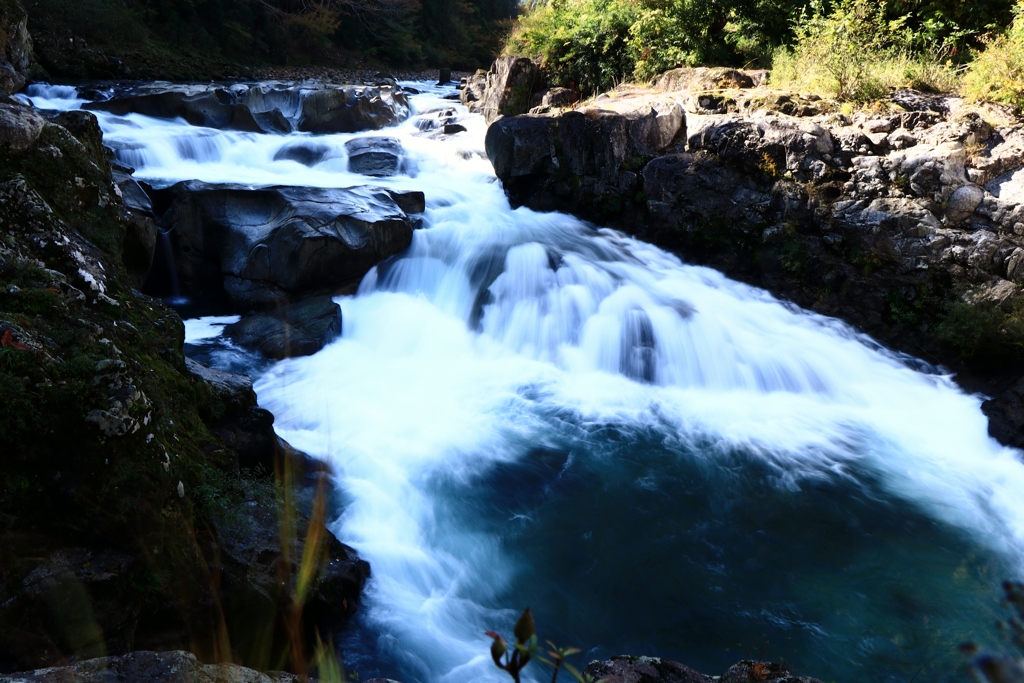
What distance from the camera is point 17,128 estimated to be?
491cm

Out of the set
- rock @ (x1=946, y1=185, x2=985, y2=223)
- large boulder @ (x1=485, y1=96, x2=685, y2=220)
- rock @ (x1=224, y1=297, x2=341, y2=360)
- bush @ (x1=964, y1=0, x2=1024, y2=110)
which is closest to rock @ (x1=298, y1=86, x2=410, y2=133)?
large boulder @ (x1=485, y1=96, x2=685, y2=220)

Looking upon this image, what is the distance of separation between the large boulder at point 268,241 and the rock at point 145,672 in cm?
685

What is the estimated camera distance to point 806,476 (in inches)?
241

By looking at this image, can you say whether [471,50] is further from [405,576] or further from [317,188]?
[405,576]

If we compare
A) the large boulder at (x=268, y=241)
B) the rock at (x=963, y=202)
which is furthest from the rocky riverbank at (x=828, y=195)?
the large boulder at (x=268, y=241)

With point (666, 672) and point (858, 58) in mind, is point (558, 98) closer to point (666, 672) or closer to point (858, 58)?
point (858, 58)

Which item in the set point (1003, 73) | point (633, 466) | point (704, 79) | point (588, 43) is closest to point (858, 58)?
point (1003, 73)

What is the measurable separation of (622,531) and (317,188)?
6.91 meters

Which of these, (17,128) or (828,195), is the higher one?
(17,128)

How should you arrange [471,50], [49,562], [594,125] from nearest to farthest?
[49,562], [594,125], [471,50]

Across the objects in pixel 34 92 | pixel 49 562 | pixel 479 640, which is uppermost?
pixel 34 92

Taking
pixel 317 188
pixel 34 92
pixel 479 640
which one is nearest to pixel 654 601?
pixel 479 640

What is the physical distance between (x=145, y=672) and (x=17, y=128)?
4.67m

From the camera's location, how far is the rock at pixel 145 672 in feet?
6.43
